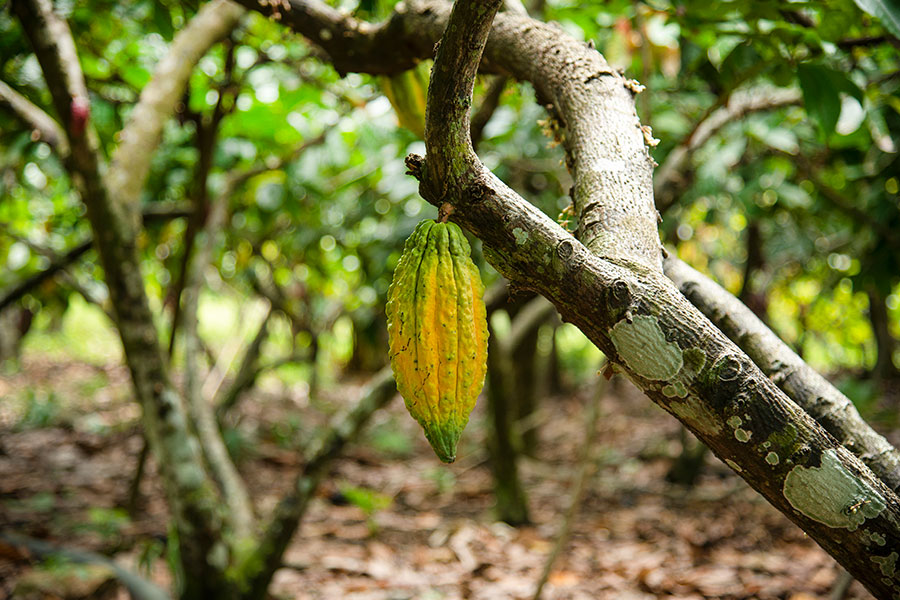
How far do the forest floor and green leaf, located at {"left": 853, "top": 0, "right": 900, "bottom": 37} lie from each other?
1228 mm

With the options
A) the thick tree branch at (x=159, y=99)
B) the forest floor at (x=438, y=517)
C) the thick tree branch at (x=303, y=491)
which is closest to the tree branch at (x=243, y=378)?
the forest floor at (x=438, y=517)

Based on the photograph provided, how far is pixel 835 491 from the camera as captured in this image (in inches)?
22.9

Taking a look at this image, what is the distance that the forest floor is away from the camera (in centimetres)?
225

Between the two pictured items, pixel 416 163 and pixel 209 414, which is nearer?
pixel 416 163

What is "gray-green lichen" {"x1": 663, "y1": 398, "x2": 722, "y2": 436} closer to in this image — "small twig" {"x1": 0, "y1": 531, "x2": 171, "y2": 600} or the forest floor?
the forest floor

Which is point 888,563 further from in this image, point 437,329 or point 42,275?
point 42,275

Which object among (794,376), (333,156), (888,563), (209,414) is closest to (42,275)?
(209,414)

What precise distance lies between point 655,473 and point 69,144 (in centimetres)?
293

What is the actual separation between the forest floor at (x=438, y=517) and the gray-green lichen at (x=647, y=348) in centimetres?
142

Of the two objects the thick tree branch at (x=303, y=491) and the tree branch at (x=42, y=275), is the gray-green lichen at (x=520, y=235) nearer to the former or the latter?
the thick tree branch at (x=303, y=491)

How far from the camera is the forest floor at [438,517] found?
7.38 feet

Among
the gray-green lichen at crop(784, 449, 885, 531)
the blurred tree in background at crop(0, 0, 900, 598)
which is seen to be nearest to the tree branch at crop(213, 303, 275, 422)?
the blurred tree in background at crop(0, 0, 900, 598)

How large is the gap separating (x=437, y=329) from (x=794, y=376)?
41 cm

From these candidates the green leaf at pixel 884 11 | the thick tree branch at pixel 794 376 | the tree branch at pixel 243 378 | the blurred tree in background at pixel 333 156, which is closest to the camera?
the thick tree branch at pixel 794 376
